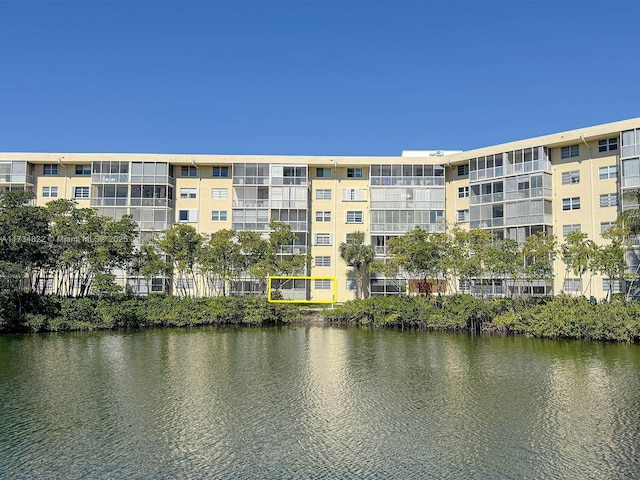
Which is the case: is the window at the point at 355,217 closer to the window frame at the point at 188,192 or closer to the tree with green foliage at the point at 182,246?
the tree with green foliage at the point at 182,246

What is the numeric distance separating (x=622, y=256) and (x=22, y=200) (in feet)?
134

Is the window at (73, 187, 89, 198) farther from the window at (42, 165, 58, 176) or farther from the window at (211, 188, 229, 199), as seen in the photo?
the window at (211, 188, 229, 199)

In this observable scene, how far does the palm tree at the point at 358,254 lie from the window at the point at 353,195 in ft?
13.1

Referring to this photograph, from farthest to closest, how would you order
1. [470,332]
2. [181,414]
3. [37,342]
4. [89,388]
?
[470,332], [37,342], [89,388], [181,414]

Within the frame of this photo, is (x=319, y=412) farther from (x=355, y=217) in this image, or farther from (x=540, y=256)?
(x=355, y=217)

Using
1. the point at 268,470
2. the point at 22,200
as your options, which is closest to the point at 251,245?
the point at 22,200

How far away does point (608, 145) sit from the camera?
4719 cm

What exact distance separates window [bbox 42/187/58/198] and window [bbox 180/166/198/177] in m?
12.1

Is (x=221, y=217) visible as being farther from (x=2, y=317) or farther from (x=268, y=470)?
(x=268, y=470)

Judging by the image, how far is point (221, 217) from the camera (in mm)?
57375

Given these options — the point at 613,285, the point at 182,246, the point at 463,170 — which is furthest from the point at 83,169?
the point at 613,285

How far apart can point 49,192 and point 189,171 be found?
13.5m

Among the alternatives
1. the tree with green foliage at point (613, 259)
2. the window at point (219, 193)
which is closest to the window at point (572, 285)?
the tree with green foliage at point (613, 259)

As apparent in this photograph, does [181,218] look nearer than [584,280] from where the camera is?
No
